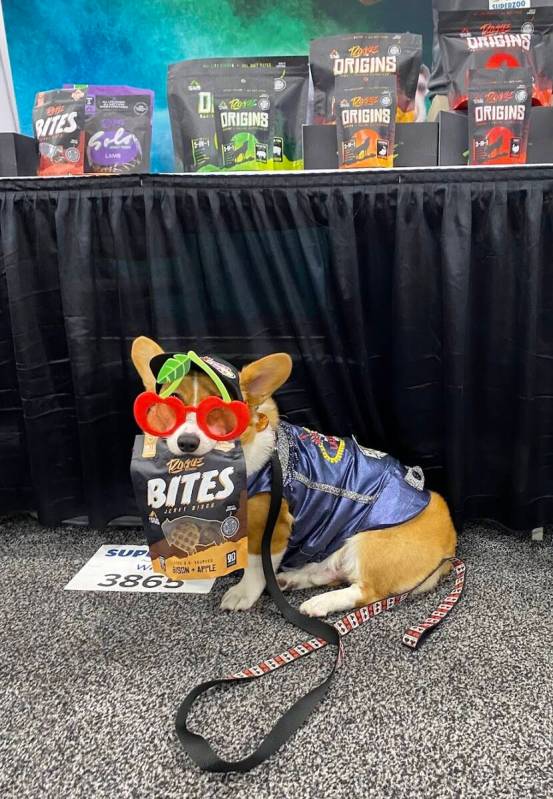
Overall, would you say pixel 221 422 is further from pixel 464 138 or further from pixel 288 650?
pixel 464 138

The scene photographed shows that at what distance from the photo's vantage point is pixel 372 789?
905mm

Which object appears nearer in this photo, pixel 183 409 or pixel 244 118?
pixel 183 409

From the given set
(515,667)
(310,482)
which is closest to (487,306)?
(310,482)

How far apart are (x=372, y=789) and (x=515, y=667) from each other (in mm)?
438

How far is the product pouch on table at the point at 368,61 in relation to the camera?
154 centimetres

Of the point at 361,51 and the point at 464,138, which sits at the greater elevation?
the point at 361,51

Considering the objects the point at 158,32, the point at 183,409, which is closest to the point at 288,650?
the point at 183,409

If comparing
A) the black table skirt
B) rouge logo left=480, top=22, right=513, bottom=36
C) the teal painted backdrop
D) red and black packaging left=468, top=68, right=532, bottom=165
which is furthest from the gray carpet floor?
the teal painted backdrop

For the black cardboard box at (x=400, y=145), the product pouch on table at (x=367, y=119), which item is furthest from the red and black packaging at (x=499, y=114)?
the product pouch on table at (x=367, y=119)

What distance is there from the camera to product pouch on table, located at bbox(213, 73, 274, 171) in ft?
5.18

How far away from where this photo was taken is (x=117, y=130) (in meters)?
1.64

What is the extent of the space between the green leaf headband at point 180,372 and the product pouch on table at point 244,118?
740 millimetres

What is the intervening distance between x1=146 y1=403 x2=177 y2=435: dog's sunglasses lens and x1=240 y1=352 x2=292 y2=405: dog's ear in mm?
184

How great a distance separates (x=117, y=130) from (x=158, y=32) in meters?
0.74
